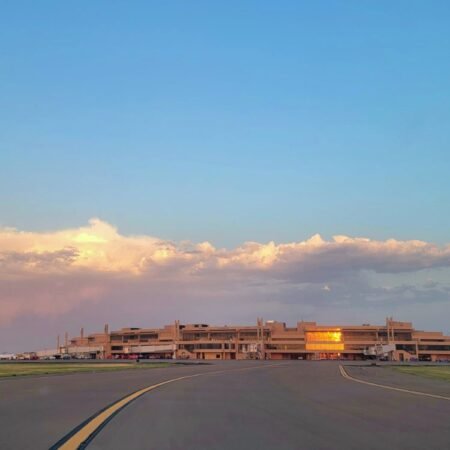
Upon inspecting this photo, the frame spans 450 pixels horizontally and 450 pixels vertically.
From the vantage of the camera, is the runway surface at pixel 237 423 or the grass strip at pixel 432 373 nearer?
the runway surface at pixel 237 423

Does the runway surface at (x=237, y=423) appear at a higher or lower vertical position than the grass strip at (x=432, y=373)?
higher

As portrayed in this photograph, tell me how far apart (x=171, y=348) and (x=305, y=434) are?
609 ft

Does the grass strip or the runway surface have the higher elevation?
the runway surface

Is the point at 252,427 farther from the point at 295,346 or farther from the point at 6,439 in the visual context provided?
the point at 295,346

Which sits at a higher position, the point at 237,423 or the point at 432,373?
the point at 237,423

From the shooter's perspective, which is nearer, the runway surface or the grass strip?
the runway surface

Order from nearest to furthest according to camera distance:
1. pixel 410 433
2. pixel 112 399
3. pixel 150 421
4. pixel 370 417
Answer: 1. pixel 410 433
2. pixel 150 421
3. pixel 370 417
4. pixel 112 399

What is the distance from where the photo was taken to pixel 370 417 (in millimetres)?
14805

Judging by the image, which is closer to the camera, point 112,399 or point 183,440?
point 183,440

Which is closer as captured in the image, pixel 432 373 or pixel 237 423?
pixel 237 423

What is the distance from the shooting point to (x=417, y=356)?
622 feet

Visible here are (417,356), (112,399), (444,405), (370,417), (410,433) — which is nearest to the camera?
(410,433)

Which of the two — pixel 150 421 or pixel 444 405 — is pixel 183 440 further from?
pixel 444 405

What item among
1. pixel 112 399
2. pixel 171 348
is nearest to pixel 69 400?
pixel 112 399
